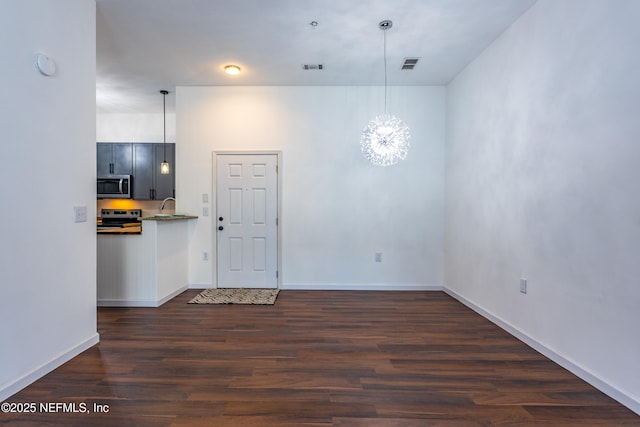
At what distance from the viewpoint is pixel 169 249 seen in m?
3.79

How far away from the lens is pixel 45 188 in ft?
6.79

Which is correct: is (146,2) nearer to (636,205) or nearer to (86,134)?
(86,134)

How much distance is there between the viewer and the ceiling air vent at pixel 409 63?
11.5 ft

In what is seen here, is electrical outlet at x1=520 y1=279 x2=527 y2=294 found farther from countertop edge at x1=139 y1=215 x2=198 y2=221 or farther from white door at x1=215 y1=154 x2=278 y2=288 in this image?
countertop edge at x1=139 y1=215 x2=198 y2=221

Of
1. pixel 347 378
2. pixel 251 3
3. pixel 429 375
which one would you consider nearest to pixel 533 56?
pixel 251 3

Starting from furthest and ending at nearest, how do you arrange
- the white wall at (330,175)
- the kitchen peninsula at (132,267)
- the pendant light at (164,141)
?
the pendant light at (164,141), the white wall at (330,175), the kitchen peninsula at (132,267)

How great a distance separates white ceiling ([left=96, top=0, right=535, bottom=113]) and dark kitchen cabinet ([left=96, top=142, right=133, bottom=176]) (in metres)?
1.24

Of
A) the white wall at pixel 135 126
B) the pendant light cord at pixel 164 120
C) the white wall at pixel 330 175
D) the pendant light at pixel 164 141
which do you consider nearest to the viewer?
the white wall at pixel 330 175

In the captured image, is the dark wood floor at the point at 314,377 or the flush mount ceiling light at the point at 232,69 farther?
the flush mount ceiling light at the point at 232,69

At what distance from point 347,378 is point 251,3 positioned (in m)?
3.09

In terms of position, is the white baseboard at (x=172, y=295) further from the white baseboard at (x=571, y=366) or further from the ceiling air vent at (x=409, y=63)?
the ceiling air vent at (x=409, y=63)

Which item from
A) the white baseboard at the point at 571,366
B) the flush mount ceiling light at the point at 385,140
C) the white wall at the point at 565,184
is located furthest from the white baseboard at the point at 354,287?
the flush mount ceiling light at the point at 385,140

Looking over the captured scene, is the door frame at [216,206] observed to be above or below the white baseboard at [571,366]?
above

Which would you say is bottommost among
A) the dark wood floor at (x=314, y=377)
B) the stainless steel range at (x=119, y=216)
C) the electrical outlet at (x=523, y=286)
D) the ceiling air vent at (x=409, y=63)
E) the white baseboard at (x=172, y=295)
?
the dark wood floor at (x=314, y=377)
